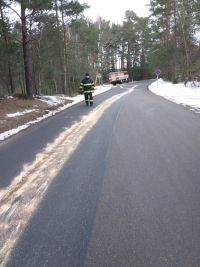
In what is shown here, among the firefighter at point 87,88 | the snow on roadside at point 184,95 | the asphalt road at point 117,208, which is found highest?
the firefighter at point 87,88

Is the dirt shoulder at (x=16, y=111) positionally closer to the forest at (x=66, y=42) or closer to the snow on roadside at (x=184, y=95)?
the forest at (x=66, y=42)

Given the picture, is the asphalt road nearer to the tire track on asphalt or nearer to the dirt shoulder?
the tire track on asphalt

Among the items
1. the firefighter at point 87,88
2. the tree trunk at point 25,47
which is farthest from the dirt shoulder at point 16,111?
the firefighter at point 87,88

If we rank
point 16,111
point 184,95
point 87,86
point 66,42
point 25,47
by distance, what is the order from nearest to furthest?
point 16,111 → point 87,86 → point 25,47 → point 184,95 → point 66,42

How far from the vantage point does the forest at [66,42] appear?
66.9ft

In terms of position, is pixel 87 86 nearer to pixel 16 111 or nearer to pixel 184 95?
pixel 16 111

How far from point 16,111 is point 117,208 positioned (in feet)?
Result: 37.6

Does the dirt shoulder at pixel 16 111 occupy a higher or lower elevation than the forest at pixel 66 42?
lower

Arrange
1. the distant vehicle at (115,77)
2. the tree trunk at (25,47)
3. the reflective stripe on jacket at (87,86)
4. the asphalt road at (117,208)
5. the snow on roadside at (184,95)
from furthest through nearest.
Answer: the distant vehicle at (115,77)
the tree trunk at (25,47)
the reflective stripe on jacket at (87,86)
the snow on roadside at (184,95)
the asphalt road at (117,208)

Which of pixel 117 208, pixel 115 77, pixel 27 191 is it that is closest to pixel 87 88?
pixel 27 191

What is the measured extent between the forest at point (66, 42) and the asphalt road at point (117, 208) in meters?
13.5

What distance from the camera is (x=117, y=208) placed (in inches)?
171

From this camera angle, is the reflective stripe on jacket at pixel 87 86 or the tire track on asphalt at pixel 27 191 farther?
the reflective stripe on jacket at pixel 87 86

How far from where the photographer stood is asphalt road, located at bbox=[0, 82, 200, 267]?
3287mm
